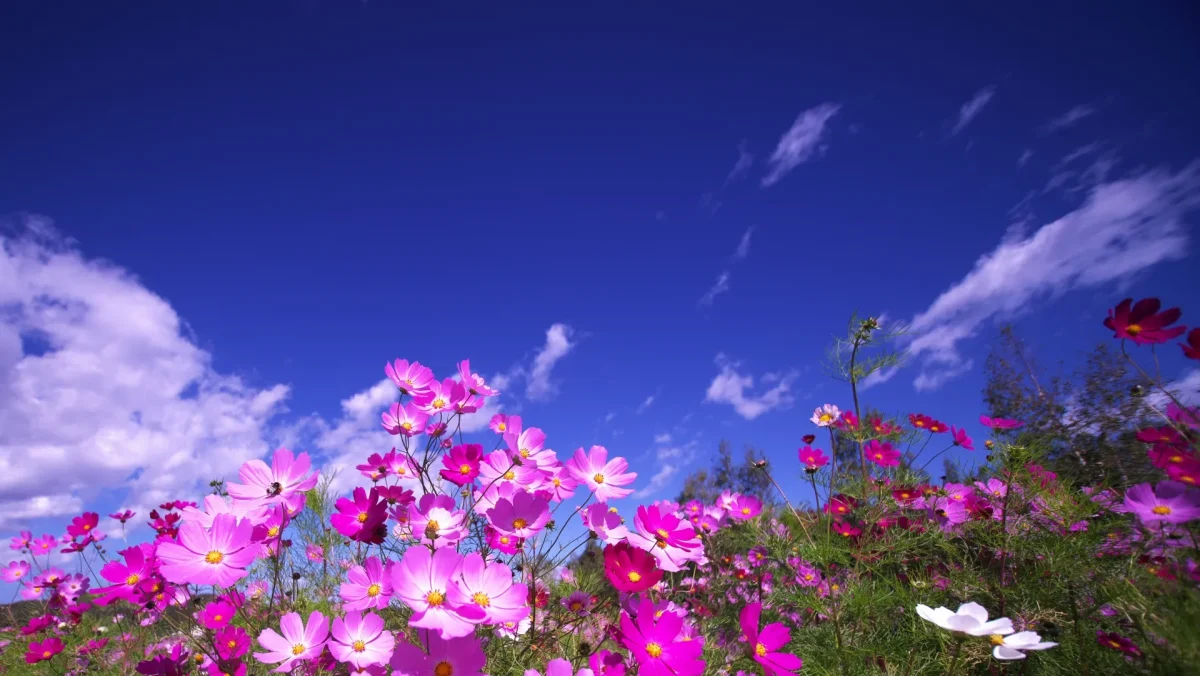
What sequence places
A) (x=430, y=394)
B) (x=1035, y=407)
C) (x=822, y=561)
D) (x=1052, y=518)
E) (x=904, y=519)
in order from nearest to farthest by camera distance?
(x=430, y=394) < (x=1052, y=518) < (x=822, y=561) < (x=904, y=519) < (x=1035, y=407)

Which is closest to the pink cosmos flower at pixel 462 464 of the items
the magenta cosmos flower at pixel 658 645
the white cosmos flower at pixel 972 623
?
the magenta cosmos flower at pixel 658 645

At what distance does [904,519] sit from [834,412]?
547 mm

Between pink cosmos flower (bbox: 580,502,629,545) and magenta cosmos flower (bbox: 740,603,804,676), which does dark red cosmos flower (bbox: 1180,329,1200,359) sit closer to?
magenta cosmos flower (bbox: 740,603,804,676)

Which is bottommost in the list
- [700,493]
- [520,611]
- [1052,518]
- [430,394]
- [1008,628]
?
[1008,628]

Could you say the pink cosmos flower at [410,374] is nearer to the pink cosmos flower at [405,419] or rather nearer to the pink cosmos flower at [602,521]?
the pink cosmos flower at [405,419]

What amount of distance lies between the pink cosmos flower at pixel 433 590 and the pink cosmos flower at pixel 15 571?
4870 millimetres

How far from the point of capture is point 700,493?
40.3ft

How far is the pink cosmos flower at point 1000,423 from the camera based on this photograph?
237cm

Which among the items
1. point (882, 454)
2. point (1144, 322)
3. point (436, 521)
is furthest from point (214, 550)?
point (882, 454)

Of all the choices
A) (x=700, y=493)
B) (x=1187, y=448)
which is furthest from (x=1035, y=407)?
(x=700, y=493)

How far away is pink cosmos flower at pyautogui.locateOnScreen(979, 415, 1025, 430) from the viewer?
2367mm

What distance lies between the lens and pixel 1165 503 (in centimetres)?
123

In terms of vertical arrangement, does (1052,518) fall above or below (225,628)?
below

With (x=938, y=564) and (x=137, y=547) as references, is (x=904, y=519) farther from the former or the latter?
(x=137, y=547)
